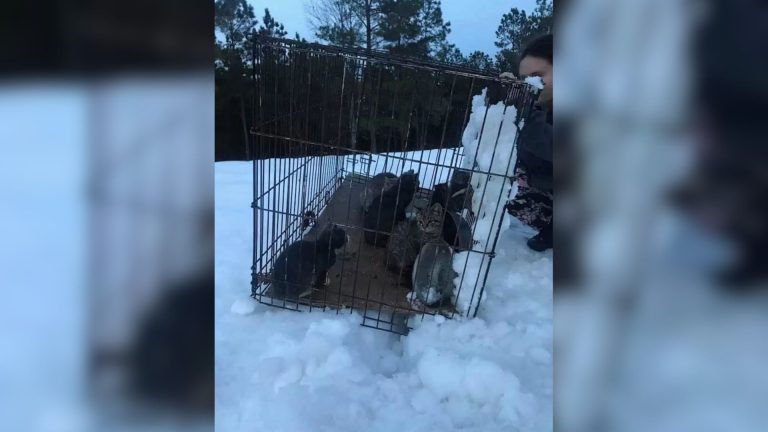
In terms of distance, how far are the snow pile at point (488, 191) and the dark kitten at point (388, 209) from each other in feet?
0.93

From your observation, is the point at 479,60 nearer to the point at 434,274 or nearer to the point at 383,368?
→ the point at 434,274

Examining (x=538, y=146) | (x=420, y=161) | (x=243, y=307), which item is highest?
(x=538, y=146)

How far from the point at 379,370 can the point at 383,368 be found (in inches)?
0.7

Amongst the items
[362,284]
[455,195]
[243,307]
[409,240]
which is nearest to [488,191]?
[455,195]

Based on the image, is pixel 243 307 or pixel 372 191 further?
pixel 372 191

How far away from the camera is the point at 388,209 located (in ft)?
7.24

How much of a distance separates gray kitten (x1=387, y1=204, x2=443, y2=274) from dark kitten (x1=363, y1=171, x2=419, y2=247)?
59 mm

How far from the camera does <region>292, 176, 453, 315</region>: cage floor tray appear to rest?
6.18 ft

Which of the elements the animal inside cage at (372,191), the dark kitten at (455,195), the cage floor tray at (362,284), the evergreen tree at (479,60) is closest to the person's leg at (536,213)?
the dark kitten at (455,195)

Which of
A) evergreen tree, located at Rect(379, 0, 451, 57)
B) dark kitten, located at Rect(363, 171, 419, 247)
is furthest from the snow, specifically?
evergreen tree, located at Rect(379, 0, 451, 57)

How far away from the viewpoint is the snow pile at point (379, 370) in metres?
1.35

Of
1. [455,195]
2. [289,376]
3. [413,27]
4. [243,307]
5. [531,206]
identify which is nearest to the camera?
[289,376]

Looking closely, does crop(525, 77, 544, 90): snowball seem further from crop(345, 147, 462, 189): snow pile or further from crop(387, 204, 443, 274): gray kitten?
crop(387, 204, 443, 274): gray kitten

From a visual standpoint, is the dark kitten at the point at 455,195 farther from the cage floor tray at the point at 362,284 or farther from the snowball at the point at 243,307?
the snowball at the point at 243,307
